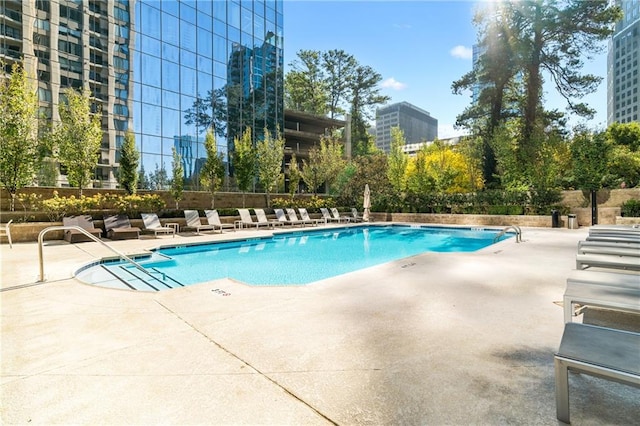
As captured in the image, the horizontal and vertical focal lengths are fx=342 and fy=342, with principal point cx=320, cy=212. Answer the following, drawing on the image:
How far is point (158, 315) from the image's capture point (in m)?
4.08

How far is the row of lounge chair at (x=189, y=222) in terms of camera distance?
1203cm

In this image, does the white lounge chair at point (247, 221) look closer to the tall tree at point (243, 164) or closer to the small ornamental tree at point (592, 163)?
the tall tree at point (243, 164)

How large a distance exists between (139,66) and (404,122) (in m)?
126

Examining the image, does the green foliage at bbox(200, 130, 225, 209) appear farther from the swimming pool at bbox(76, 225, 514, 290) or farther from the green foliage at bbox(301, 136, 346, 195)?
the green foliage at bbox(301, 136, 346, 195)

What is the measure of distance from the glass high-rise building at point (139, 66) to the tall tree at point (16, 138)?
12.2m

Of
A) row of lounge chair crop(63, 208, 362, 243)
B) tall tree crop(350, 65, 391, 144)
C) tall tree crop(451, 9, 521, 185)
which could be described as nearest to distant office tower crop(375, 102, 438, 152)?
tall tree crop(350, 65, 391, 144)

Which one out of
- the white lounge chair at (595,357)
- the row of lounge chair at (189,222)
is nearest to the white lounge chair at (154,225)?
the row of lounge chair at (189,222)

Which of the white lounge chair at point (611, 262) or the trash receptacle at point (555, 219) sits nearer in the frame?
the white lounge chair at point (611, 262)

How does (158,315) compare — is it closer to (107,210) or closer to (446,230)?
(107,210)

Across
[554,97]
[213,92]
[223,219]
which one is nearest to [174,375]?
[223,219]

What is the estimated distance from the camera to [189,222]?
599 inches

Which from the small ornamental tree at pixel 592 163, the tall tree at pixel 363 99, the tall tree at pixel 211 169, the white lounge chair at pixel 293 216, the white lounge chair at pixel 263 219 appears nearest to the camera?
the small ornamental tree at pixel 592 163

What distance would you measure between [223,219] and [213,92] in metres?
15.6

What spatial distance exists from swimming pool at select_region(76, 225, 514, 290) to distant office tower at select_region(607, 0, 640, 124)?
10314cm
